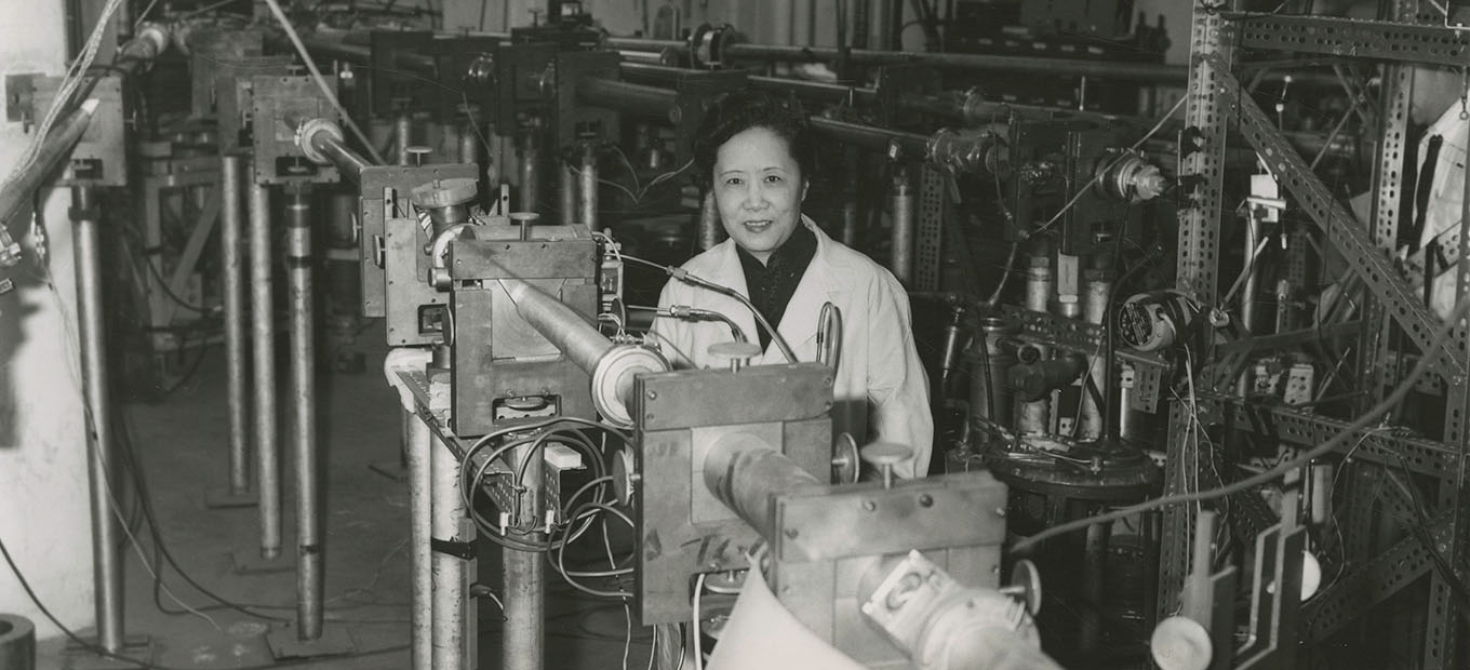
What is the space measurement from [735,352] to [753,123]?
1220 millimetres

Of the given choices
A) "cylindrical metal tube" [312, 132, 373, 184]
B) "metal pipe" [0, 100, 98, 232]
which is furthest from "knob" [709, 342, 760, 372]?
Answer: "metal pipe" [0, 100, 98, 232]

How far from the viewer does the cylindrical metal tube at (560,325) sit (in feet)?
4.99

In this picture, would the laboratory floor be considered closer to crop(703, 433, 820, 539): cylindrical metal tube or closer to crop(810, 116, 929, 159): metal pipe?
crop(810, 116, 929, 159): metal pipe

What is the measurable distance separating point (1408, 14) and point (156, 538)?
11.9 ft

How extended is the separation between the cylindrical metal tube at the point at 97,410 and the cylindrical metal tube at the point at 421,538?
4.44ft

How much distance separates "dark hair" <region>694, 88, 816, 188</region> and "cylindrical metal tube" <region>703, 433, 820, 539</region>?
1244 mm

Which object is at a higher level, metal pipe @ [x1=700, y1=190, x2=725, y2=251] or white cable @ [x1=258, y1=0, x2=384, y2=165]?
white cable @ [x1=258, y1=0, x2=384, y2=165]

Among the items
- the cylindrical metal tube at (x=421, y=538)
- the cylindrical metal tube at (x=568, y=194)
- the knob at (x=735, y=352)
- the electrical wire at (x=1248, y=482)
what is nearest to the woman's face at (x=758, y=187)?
the cylindrical metal tube at (x=421, y=538)

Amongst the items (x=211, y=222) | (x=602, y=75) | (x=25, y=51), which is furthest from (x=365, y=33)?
(x=25, y=51)

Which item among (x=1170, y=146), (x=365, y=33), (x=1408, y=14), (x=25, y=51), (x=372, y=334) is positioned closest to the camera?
(x=1408, y=14)

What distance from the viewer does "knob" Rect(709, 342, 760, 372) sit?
1237mm

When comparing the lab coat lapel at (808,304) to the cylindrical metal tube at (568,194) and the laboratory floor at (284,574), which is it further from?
the cylindrical metal tube at (568,194)

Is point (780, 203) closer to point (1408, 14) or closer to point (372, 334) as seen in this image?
point (1408, 14)

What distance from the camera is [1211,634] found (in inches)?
46.9
